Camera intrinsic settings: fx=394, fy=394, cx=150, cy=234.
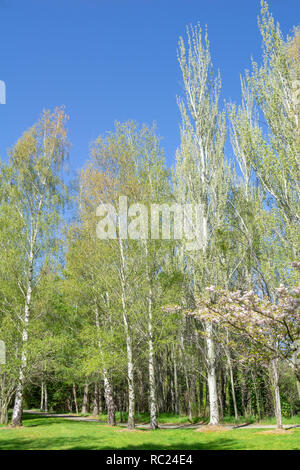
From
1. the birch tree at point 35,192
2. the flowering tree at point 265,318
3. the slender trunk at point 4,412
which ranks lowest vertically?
the slender trunk at point 4,412

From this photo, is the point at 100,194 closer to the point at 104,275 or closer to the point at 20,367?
the point at 104,275

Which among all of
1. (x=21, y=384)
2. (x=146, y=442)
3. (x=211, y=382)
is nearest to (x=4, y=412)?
(x=21, y=384)

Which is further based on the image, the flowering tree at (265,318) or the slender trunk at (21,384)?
the slender trunk at (21,384)

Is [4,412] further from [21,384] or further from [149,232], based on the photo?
[149,232]

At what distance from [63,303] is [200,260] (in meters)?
8.77

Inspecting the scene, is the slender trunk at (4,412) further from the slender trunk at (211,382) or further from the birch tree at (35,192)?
the slender trunk at (211,382)

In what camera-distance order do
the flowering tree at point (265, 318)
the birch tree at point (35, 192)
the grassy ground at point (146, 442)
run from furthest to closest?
the birch tree at point (35, 192) < the grassy ground at point (146, 442) < the flowering tree at point (265, 318)

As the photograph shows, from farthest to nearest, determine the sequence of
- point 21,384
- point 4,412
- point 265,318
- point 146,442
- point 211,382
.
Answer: point 4,412
point 21,384
point 211,382
point 146,442
point 265,318

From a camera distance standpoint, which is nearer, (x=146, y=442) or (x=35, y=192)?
(x=146, y=442)

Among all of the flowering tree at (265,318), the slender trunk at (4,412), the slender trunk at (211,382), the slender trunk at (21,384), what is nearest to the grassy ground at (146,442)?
the slender trunk at (211,382)

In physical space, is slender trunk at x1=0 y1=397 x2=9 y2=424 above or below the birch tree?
below

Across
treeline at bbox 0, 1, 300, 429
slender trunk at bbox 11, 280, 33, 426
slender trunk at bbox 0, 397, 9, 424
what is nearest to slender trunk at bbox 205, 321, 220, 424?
treeline at bbox 0, 1, 300, 429

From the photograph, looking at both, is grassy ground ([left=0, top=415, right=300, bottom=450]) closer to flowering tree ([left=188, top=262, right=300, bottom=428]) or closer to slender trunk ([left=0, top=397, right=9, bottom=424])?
flowering tree ([left=188, top=262, right=300, bottom=428])

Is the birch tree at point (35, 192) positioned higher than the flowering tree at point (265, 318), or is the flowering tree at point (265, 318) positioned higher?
the birch tree at point (35, 192)
